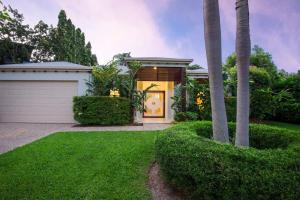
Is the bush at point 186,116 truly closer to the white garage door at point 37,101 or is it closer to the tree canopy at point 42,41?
the white garage door at point 37,101

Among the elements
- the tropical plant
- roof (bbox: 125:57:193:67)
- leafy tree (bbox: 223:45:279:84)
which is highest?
leafy tree (bbox: 223:45:279:84)

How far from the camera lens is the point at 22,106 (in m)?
13.9

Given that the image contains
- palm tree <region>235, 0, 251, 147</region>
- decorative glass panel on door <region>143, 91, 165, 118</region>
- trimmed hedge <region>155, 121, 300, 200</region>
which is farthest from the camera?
decorative glass panel on door <region>143, 91, 165, 118</region>

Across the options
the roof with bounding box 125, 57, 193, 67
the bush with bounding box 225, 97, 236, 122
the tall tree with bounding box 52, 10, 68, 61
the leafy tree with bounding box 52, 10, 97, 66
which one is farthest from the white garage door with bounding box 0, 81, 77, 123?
the tall tree with bounding box 52, 10, 68, 61

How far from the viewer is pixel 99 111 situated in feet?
39.7

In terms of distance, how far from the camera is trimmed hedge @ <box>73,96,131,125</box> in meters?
12.1

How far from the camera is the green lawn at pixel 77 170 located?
3.91 meters

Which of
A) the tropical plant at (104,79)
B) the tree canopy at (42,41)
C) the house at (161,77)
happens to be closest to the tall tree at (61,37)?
the tree canopy at (42,41)

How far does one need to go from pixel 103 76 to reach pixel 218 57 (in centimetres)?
931

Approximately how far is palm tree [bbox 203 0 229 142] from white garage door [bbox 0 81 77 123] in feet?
35.9

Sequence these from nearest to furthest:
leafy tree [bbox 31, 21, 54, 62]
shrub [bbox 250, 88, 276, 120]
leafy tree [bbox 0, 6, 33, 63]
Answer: shrub [bbox 250, 88, 276, 120]
leafy tree [bbox 0, 6, 33, 63]
leafy tree [bbox 31, 21, 54, 62]

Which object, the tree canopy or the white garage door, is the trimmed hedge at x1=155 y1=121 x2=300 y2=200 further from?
the tree canopy

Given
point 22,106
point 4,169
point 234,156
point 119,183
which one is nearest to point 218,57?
point 234,156

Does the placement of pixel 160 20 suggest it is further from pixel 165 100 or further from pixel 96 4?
pixel 165 100
